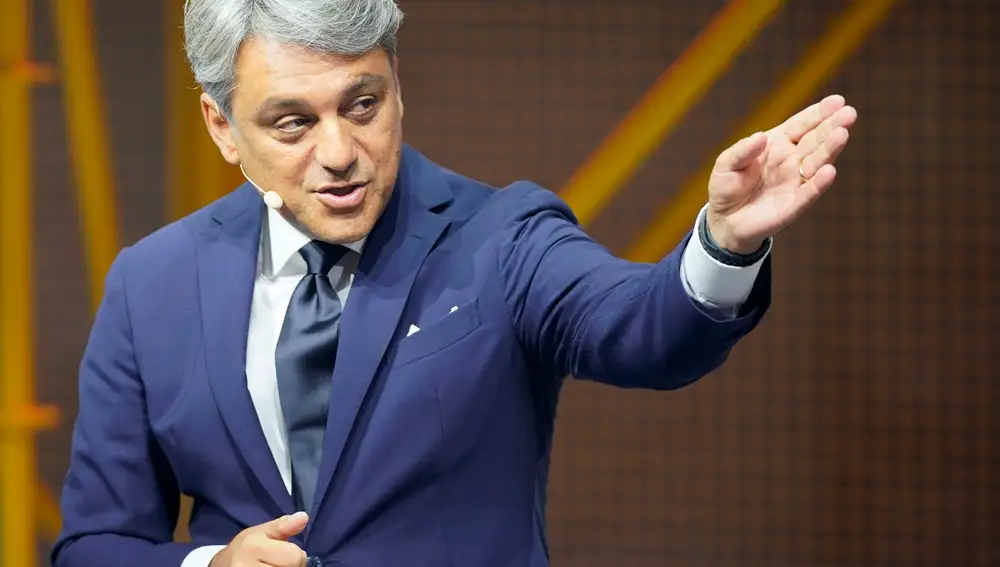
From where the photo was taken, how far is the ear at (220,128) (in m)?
1.47

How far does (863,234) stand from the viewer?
11.8ft

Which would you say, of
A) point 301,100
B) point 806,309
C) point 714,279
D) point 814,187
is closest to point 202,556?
point 301,100

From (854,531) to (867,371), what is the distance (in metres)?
0.43

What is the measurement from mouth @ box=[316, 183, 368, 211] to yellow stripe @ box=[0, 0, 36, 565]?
109cm

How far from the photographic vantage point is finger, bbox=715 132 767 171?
42.1 inches

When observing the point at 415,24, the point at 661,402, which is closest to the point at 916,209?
the point at 661,402

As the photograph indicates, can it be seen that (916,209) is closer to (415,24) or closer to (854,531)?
(854,531)

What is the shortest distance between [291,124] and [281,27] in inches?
4.1

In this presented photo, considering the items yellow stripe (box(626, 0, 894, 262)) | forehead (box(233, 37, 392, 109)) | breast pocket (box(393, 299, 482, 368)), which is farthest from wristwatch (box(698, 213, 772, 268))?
yellow stripe (box(626, 0, 894, 262))

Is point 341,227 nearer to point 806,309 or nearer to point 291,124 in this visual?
point 291,124

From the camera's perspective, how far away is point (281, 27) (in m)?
1.34

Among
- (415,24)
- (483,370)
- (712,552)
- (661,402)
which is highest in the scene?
(415,24)

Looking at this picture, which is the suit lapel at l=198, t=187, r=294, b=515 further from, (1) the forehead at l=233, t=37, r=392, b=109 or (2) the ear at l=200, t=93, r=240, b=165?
(1) the forehead at l=233, t=37, r=392, b=109

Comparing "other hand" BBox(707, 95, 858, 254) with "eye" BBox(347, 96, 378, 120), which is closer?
"other hand" BBox(707, 95, 858, 254)
